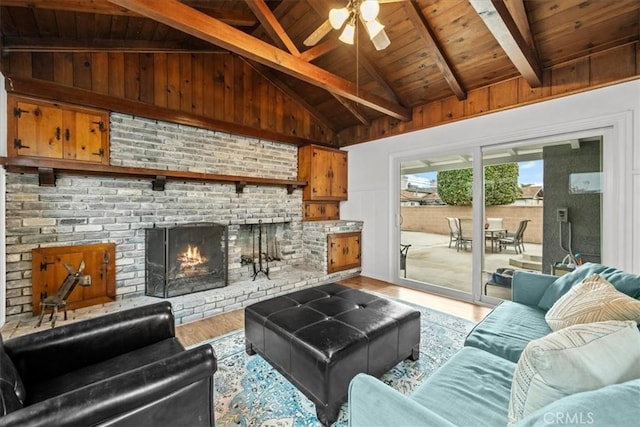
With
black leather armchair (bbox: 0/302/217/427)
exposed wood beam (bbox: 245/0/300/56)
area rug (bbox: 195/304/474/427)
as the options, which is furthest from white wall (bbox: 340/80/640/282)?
black leather armchair (bbox: 0/302/217/427)

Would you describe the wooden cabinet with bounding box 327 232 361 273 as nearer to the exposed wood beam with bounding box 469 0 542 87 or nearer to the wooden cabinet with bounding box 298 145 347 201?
the wooden cabinet with bounding box 298 145 347 201

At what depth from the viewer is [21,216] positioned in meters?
2.65

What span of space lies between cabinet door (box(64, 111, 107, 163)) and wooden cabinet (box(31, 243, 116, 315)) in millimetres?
965

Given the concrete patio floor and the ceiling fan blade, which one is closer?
the ceiling fan blade

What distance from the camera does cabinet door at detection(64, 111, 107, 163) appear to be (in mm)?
2846

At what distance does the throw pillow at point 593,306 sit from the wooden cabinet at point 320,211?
12.1 feet

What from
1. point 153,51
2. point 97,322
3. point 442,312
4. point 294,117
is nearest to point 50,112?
point 153,51

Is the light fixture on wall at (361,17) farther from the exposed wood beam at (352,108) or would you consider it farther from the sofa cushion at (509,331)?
the sofa cushion at (509,331)

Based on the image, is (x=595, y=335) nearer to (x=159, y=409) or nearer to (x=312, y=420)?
(x=312, y=420)

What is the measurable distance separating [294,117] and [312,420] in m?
4.24

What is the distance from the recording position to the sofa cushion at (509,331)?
1.60 meters

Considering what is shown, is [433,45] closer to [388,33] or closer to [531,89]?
[388,33]

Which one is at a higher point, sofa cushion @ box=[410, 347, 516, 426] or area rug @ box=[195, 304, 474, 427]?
sofa cushion @ box=[410, 347, 516, 426]

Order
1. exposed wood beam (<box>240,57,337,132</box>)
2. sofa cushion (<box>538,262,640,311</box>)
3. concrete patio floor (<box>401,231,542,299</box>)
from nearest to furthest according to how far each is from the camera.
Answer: sofa cushion (<box>538,262,640,311</box>)
concrete patio floor (<box>401,231,542,299</box>)
exposed wood beam (<box>240,57,337,132</box>)
